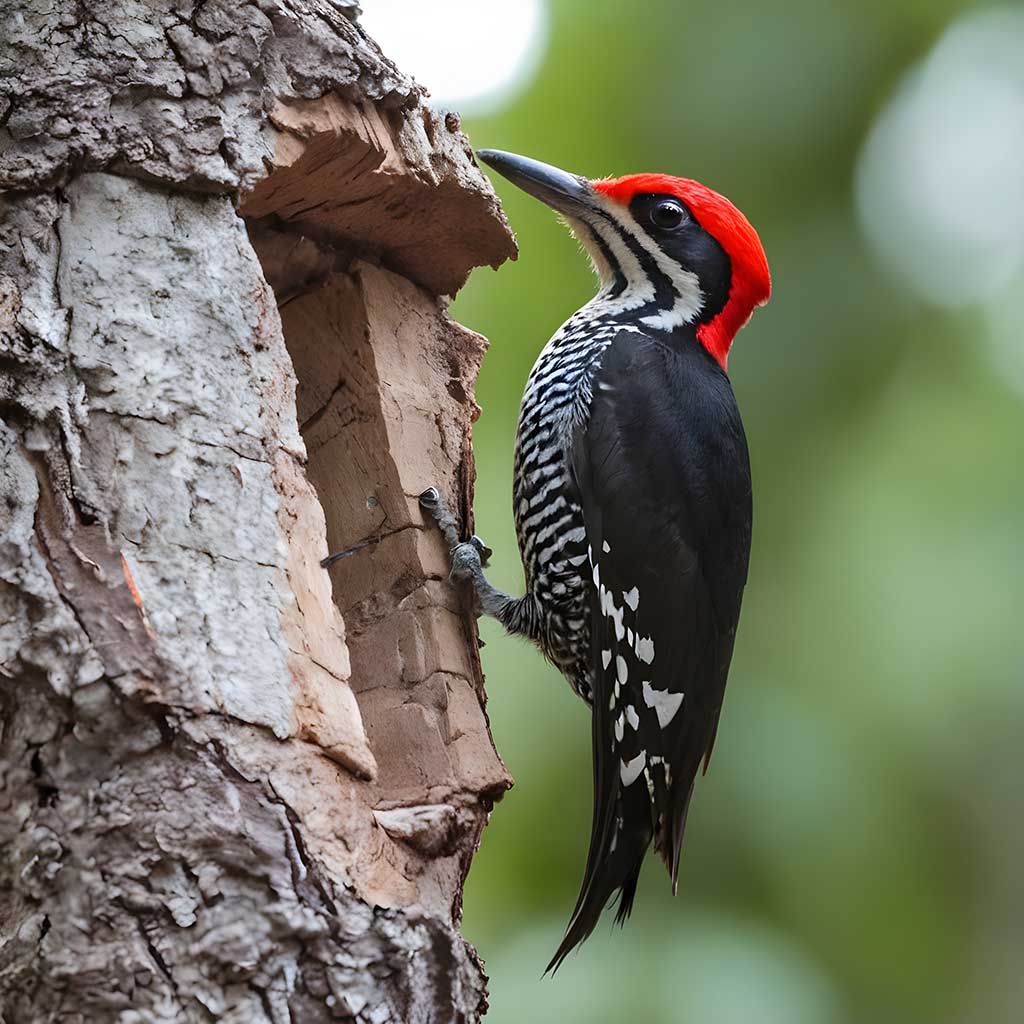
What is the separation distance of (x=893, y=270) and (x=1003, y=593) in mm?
1293

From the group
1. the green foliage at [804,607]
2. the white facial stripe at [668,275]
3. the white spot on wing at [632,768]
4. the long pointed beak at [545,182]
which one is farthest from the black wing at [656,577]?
the green foliage at [804,607]

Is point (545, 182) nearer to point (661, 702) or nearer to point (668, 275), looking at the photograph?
point (668, 275)

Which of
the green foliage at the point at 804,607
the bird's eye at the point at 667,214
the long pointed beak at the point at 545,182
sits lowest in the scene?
the green foliage at the point at 804,607

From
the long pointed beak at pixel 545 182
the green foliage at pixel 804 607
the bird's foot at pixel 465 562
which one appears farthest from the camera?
the green foliage at pixel 804 607

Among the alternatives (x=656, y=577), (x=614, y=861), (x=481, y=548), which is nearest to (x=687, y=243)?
(x=656, y=577)

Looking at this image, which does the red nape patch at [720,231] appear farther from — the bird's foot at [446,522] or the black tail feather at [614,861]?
the black tail feather at [614,861]

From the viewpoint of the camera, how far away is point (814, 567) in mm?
4918

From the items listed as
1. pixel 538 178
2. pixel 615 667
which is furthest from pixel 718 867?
pixel 538 178

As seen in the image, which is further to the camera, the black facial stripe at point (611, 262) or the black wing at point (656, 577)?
the black facial stripe at point (611, 262)

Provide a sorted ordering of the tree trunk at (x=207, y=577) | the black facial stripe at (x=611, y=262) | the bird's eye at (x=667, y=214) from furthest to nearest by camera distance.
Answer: the black facial stripe at (x=611, y=262), the bird's eye at (x=667, y=214), the tree trunk at (x=207, y=577)

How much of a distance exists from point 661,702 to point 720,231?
1.07 metres

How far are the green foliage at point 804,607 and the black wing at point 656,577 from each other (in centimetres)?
151

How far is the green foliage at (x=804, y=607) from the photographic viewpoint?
4445 mm

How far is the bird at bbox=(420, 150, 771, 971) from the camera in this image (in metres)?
2.66
